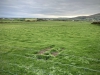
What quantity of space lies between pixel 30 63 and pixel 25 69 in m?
1.37

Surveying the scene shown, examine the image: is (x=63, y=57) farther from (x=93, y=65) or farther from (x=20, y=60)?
(x=20, y=60)

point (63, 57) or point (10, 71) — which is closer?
point (10, 71)

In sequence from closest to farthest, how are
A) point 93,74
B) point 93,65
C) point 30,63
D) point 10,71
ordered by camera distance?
point 93,74, point 10,71, point 93,65, point 30,63

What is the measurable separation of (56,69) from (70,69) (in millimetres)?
1250

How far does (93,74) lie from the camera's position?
10.7 m

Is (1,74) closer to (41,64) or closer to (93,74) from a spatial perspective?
(41,64)

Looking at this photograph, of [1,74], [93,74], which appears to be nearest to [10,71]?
[1,74]

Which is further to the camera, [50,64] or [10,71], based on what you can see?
[50,64]

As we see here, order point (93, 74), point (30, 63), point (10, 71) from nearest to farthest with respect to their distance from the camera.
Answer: point (93, 74)
point (10, 71)
point (30, 63)

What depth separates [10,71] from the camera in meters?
11.5

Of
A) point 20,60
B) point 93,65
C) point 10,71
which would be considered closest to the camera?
point 10,71

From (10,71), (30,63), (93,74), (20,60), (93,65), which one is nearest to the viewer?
(93,74)

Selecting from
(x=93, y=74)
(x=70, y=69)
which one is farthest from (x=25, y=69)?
(x=93, y=74)

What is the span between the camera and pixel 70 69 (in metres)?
11.7
